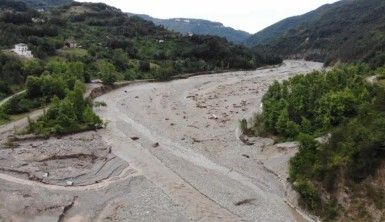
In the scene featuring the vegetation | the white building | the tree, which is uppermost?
the vegetation

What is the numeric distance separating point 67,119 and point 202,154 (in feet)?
61.0

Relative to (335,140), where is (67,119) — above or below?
below

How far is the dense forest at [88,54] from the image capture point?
78812mm

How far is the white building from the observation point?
322 feet

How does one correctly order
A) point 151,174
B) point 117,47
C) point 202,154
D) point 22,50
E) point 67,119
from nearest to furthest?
point 151,174 → point 202,154 → point 67,119 → point 22,50 → point 117,47

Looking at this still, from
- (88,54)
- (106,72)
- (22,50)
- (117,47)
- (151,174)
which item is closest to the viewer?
(151,174)

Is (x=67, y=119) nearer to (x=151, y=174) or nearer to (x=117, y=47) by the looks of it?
(x=151, y=174)

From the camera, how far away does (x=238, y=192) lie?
43219 millimetres

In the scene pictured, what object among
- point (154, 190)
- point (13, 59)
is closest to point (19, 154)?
point (154, 190)

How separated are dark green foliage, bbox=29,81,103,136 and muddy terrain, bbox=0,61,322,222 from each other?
75.4 inches

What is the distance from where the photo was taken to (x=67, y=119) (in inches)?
2462

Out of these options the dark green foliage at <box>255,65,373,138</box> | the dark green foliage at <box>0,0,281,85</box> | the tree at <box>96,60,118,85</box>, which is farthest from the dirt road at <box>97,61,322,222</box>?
the dark green foliage at <box>0,0,281,85</box>

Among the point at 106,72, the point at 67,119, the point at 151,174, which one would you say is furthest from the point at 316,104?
the point at 106,72

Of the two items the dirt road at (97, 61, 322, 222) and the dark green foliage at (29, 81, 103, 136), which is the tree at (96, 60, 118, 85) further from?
the dark green foliage at (29, 81, 103, 136)
